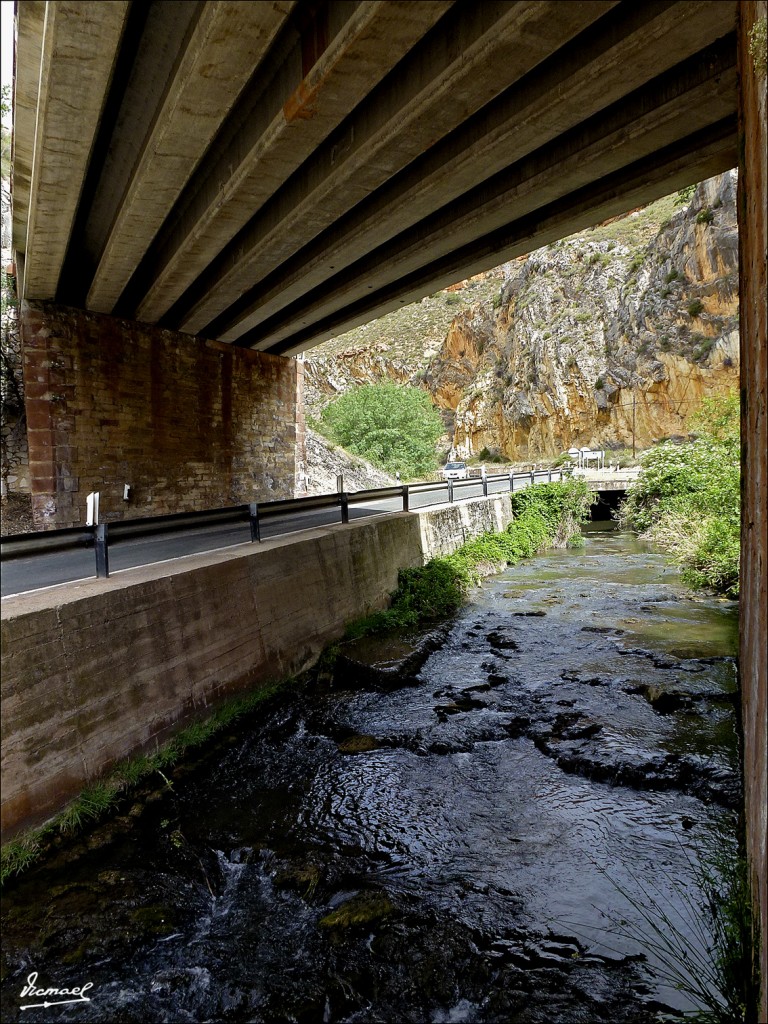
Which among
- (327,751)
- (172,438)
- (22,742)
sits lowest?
(327,751)

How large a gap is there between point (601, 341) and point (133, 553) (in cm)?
4432

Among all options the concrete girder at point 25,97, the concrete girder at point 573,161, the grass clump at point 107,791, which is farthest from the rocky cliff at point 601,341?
the grass clump at point 107,791

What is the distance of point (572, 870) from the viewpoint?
4.06 m

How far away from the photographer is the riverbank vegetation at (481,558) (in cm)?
1039

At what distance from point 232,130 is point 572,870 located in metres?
8.48

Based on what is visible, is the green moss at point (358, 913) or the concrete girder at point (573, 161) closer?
the green moss at point (358, 913)

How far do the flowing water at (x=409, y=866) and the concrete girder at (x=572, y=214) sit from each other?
6736mm

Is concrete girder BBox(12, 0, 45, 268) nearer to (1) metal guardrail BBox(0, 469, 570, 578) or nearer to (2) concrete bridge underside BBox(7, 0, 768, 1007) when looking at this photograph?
(2) concrete bridge underside BBox(7, 0, 768, 1007)

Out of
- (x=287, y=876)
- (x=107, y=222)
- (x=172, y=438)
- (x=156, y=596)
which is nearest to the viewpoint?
(x=287, y=876)

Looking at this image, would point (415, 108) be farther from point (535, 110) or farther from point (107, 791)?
point (107, 791)

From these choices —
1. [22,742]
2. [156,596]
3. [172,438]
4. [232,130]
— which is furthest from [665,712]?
[172,438]

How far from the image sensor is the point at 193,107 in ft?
20.0

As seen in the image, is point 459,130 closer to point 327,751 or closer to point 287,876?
point 327,751

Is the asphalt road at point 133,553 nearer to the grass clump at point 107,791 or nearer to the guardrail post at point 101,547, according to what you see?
the guardrail post at point 101,547
